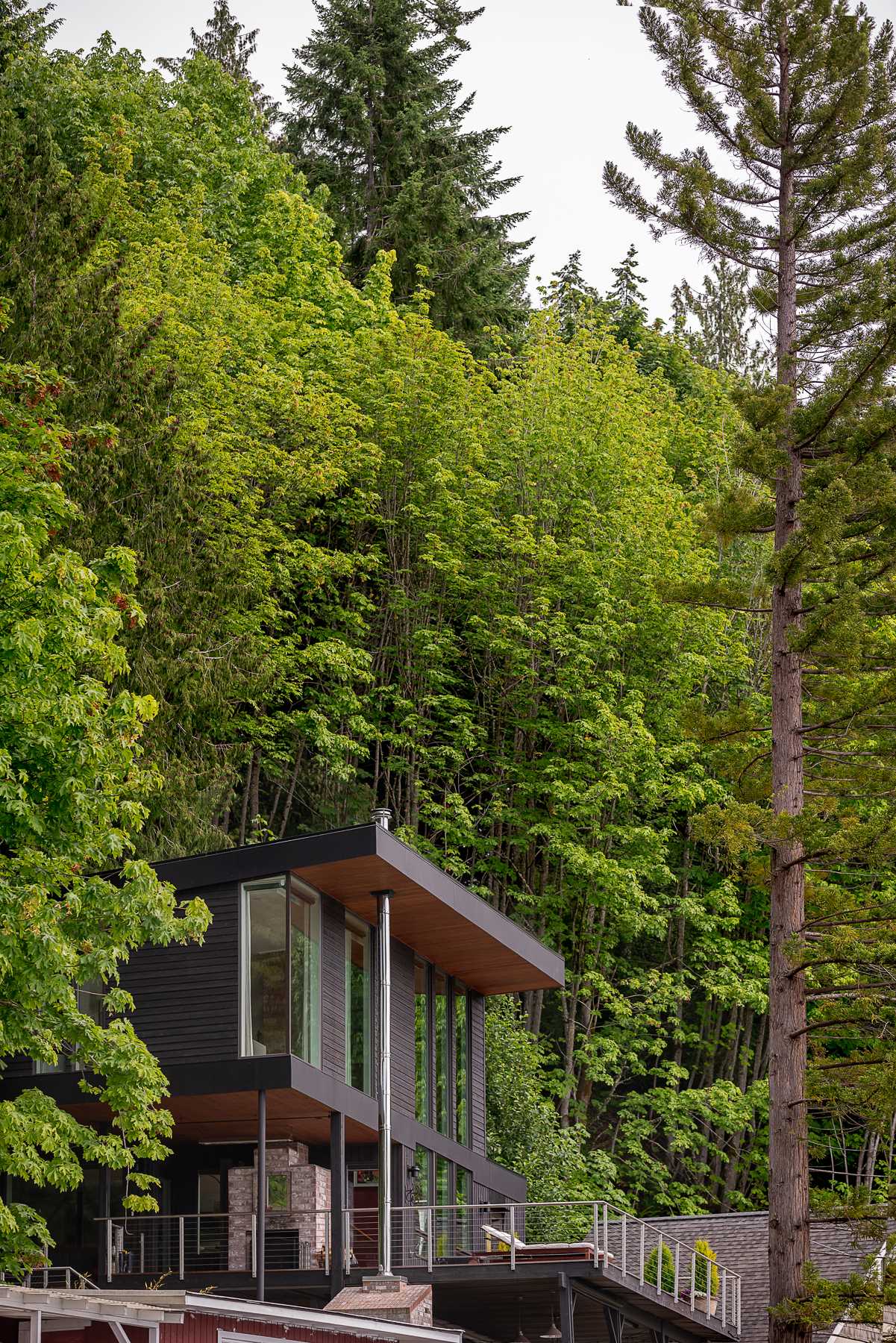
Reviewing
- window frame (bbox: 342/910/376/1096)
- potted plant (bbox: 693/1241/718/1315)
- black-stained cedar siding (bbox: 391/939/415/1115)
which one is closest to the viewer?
window frame (bbox: 342/910/376/1096)

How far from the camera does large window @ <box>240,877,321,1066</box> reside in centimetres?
1906

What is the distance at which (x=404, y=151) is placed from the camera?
128ft

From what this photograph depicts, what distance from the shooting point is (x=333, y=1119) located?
63.9 feet

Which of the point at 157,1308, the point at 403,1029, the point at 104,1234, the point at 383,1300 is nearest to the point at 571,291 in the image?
the point at 403,1029

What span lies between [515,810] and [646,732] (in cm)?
281

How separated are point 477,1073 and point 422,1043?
6.88 feet

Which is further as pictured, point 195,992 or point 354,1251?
point 354,1251

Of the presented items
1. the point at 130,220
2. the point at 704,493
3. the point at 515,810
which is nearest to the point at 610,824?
the point at 515,810

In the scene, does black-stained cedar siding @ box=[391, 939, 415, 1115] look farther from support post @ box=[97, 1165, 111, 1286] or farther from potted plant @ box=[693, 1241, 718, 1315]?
potted plant @ box=[693, 1241, 718, 1315]

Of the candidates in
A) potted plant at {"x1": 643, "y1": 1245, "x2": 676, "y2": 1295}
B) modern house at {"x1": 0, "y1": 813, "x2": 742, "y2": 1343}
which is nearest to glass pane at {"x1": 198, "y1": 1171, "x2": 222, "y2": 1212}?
modern house at {"x1": 0, "y1": 813, "x2": 742, "y2": 1343}

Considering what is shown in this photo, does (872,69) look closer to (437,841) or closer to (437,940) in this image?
(437,940)

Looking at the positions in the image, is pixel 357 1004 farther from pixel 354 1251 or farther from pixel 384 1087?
pixel 354 1251

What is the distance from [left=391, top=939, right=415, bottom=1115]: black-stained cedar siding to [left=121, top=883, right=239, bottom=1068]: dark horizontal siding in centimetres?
289

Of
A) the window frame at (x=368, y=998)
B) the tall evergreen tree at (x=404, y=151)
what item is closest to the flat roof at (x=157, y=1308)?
the window frame at (x=368, y=998)
